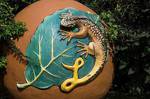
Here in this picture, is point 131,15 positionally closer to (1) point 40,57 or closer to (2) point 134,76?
(2) point 134,76

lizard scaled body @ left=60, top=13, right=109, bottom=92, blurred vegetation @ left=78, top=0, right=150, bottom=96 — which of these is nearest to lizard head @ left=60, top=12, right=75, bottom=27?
lizard scaled body @ left=60, top=13, right=109, bottom=92

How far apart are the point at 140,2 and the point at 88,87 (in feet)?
7.42

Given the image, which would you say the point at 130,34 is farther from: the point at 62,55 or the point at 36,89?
the point at 36,89

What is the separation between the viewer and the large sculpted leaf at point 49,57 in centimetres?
705

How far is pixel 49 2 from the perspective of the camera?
24.6 feet

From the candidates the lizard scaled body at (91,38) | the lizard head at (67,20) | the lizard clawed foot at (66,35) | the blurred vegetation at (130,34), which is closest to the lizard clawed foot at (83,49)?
the lizard scaled body at (91,38)

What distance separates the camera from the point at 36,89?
23.5 feet

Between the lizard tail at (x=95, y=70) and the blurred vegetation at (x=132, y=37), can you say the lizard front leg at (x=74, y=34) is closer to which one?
the lizard tail at (x=95, y=70)

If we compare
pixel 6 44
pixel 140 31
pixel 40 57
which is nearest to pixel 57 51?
pixel 40 57

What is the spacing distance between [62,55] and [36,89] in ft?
1.65

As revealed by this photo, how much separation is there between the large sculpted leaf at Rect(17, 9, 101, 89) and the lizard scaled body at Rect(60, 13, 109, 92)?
2.3 inches

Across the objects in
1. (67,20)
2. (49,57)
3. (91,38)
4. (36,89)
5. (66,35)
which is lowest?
(36,89)

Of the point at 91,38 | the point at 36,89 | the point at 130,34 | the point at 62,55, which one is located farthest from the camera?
the point at 130,34

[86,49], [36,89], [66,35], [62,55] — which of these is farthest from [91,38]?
[36,89]
